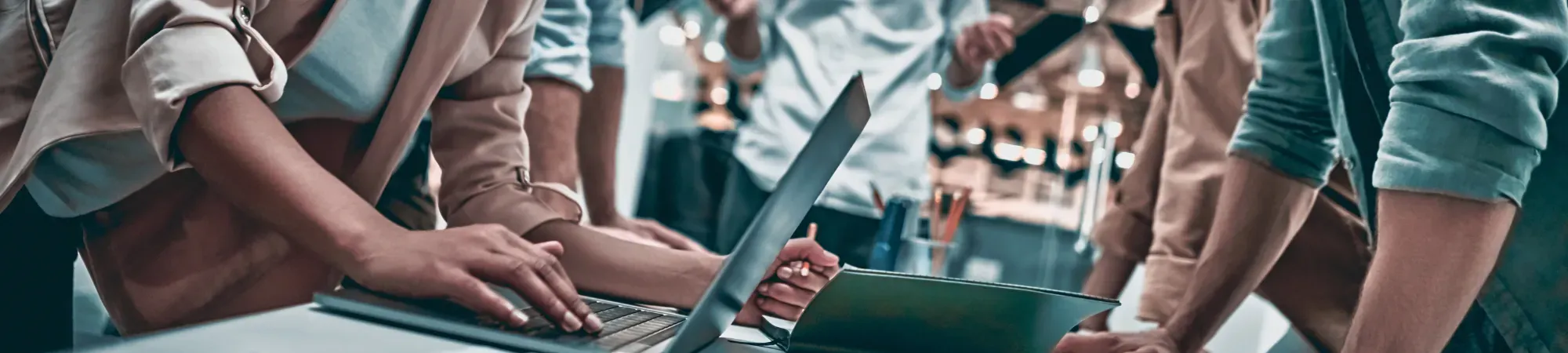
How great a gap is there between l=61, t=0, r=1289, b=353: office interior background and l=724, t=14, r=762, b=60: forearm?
2.02 feet

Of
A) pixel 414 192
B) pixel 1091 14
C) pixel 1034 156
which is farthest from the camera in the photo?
pixel 1034 156

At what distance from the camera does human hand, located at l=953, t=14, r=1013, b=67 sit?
1723 mm

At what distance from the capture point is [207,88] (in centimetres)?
64

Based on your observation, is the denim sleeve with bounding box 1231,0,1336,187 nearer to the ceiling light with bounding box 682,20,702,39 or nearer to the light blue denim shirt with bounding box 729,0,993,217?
the light blue denim shirt with bounding box 729,0,993,217

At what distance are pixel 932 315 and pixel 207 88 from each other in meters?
0.49

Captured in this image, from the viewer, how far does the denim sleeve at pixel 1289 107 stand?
3.01 ft

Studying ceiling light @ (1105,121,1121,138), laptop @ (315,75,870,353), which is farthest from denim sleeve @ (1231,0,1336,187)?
ceiling light @ (1105,121,1121,138)

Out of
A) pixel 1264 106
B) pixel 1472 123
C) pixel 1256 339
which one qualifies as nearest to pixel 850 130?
pixel 1472 123

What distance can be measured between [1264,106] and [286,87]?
890 mm

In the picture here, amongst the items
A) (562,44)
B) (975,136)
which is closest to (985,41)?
(562,44)

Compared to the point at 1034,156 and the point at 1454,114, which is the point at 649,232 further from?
the point at 1034,156

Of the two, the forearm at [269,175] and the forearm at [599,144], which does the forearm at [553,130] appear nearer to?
the forearm at [599,144]

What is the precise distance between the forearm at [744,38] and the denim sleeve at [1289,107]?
1.06 m

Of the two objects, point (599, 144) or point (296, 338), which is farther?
point (599, 144)
